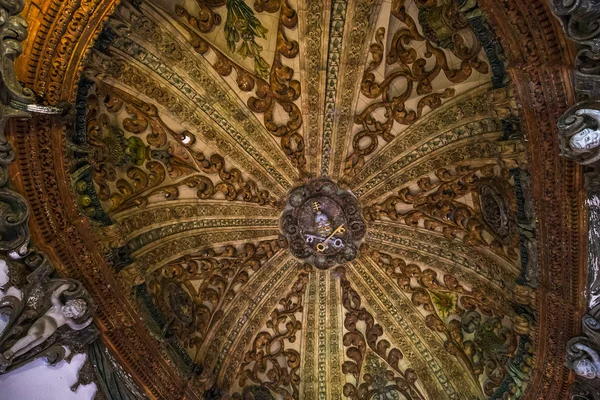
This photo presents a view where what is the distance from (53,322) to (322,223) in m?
4.40

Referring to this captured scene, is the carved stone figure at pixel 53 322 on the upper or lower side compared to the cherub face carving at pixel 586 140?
lower

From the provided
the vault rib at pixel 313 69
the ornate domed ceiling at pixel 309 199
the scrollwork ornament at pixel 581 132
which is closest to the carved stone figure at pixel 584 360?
the ornate domed ceiling at pixel 309 199

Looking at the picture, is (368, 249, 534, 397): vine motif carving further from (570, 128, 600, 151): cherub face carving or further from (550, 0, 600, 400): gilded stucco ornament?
(570, 128, 600, 151): cherub face carving

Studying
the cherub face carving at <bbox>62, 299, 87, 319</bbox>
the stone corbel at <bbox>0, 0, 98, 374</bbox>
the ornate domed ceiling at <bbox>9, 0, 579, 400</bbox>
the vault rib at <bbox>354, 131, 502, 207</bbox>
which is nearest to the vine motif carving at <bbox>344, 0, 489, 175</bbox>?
the ornate domed ceiling at <bbox>9, 0, 579, 400</bbox>

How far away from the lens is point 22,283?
4938mm

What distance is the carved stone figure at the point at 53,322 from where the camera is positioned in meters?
4.83

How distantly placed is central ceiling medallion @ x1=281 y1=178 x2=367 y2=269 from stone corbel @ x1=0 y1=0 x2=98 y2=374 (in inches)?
145

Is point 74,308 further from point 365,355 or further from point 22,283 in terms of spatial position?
point 365,355

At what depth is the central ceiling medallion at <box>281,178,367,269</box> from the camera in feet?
27.0

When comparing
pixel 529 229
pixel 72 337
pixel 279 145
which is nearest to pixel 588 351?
pixel 529 229

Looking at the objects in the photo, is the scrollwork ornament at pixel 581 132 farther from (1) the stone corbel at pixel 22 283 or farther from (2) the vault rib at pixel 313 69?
(1) the stone corbel at pixel 22 283

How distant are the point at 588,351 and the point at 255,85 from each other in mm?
5319

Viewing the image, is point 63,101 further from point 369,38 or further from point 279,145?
point 369,38

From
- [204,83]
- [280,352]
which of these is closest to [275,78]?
[204,83]
